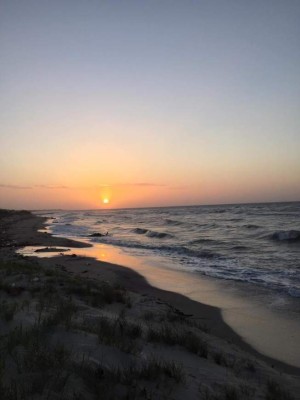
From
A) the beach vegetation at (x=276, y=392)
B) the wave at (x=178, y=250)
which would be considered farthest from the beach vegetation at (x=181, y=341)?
the wave at (x=178, y=250)

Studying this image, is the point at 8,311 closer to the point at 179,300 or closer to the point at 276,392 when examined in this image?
the point at 276,392

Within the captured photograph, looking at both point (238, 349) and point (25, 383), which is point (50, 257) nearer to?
point (238, 349)

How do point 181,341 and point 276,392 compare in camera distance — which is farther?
point 181,341

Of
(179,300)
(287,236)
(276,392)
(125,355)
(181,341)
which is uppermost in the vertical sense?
(125,355)

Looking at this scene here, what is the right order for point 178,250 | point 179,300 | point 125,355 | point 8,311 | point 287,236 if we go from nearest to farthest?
point 125,355, point 8,311, point 179,300, point 178,250, point 287,236

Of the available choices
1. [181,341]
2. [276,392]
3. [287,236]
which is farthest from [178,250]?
[276,392]

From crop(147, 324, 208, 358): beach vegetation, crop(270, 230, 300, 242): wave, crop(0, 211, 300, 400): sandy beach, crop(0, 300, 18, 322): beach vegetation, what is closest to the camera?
crop(0, 211, 300, 400): sandy beach

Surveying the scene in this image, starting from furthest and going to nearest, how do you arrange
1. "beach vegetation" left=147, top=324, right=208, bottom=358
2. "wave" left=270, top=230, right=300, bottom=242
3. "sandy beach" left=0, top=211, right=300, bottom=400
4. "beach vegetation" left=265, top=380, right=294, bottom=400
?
"wave" left=270, top=230, right=300, bottom=242, "beach vegetation" left=147, top=324, right=208, bottom=358, "beach vegetation" left=265, top=380, right=294, bottom=400, "sandy beach" left=0, top=211, right=300, bottom=400

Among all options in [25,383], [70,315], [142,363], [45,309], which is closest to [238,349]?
[142,363]

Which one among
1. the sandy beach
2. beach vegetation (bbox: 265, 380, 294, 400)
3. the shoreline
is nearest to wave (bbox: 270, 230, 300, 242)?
the shoreline

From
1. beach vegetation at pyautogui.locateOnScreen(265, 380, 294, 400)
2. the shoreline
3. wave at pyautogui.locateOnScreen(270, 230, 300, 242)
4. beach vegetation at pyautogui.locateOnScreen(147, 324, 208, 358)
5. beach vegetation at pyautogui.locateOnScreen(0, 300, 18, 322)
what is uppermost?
beach vegetation at pyautogui.locateOnScreen(0, 300, 18, 322)

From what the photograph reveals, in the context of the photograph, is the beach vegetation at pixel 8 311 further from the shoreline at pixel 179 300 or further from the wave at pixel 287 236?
the wave at pixel 287 236

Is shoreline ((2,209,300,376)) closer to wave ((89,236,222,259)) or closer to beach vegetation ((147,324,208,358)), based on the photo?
beach vegetation ((147,324,208,358))

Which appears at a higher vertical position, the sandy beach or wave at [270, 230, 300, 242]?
the sandy beach
